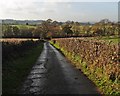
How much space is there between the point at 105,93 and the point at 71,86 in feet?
7.29

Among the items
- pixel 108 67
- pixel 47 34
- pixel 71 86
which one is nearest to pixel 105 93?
pixel 71 86

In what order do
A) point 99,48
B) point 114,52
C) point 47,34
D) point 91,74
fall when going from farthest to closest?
point 47,34, point 99,48, point 91,74, point 114,52

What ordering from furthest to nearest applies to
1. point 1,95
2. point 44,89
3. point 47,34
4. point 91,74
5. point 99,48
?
point 47,34, point 99,48, point 91,74, point 44,89, point 1,95

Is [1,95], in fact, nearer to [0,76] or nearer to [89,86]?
[0,76]

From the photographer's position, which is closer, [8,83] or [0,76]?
[8,83]

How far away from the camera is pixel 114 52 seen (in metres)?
15.7

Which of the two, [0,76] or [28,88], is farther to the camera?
[0,76]

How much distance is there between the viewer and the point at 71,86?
553 inches

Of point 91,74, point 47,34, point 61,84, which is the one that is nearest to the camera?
point 61,84

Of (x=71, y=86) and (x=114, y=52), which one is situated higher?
(x=114, y=52)

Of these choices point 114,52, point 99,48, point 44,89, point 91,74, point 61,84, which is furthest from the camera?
point 99,48

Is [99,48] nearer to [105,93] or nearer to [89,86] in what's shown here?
[89,86]

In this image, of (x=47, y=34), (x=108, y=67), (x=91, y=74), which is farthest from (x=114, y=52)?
(x=47, y=34)

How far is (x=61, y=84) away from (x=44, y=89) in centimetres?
145
